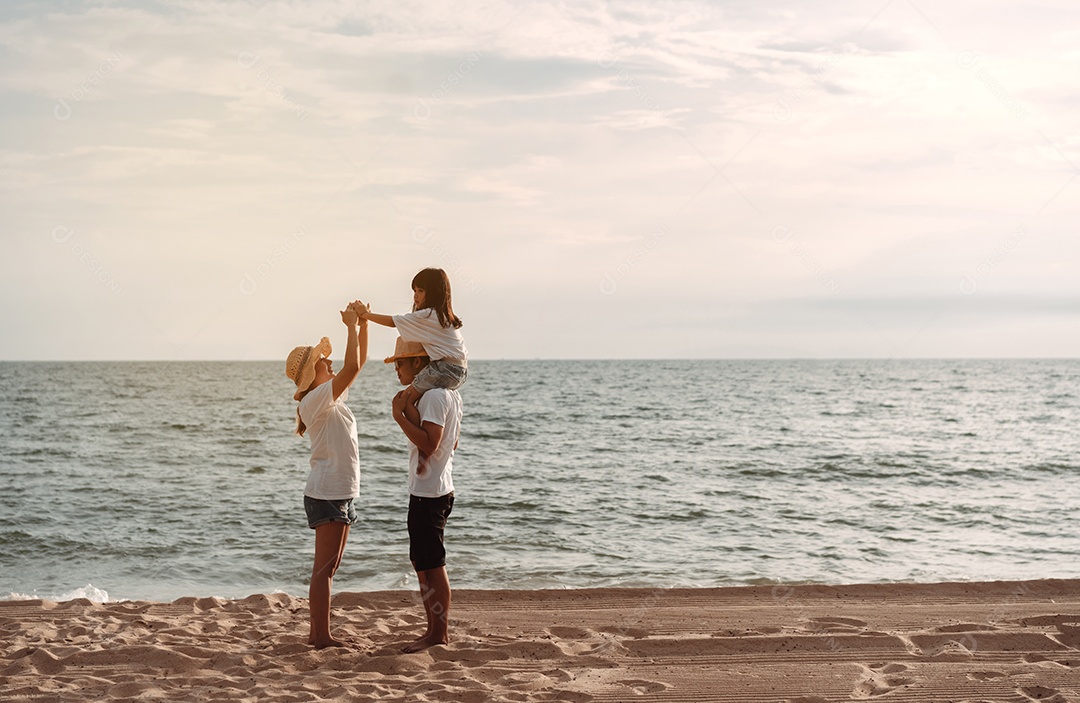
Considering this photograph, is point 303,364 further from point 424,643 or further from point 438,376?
point 424,643

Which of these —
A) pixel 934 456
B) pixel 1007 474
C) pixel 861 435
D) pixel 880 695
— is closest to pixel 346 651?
pixel 880 695

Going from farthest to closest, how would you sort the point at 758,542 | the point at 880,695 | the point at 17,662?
1. the point at 758,542
2. the point at 17,662
3. the point at 880,695

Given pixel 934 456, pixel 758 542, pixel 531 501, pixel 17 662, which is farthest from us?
pixel 934 456

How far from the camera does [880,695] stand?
14.3 feet

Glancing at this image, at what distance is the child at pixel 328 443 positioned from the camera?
15.9 feet

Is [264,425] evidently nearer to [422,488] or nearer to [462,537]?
[462,537]

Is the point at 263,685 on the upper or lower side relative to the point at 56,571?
upper

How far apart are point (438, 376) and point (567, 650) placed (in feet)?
6.07

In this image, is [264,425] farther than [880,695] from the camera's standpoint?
Yes

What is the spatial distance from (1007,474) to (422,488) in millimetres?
15849

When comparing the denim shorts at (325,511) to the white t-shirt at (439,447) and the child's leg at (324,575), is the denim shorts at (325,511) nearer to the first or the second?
the child's leg at (324,575)

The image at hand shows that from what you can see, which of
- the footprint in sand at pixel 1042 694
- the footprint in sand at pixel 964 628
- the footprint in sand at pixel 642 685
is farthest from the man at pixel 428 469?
the footprint in sand at pixel 964 628

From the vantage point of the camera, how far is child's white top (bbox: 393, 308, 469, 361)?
4.74 meters

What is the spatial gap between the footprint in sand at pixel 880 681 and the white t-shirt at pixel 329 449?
2972 millimetres
